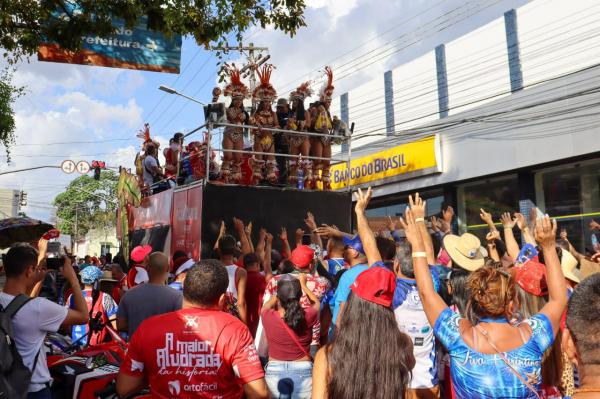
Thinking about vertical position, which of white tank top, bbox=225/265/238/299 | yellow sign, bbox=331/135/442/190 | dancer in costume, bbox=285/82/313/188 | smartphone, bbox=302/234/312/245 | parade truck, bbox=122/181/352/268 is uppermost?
yellow sign, bbox=331/135/442/190

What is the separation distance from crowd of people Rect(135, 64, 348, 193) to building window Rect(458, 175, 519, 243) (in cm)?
711

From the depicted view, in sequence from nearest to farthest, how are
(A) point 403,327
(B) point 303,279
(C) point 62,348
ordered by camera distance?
(A) point 403,327 < (B) point 303,279 < (C) point 62,348

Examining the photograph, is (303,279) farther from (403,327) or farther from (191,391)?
(191,391)

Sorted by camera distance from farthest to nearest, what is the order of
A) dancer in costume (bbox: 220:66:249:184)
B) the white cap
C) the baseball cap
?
dancer in costume (bbox: 220:66:249:184), the baseball cap, the white cap

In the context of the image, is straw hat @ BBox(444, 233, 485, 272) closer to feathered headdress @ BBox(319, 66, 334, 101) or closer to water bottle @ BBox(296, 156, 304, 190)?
water bottle @ BBox(296, 156, 304, 190)

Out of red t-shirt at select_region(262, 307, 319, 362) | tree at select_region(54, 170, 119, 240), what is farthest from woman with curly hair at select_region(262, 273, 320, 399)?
tree at select_region(54, 170, 119, 240)

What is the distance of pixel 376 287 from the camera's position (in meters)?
2.30

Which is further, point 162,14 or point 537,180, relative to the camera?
point 537,180

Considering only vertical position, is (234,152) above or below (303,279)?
above

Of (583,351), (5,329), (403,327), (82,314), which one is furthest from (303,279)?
(583,351)

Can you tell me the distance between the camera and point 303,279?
176 inches

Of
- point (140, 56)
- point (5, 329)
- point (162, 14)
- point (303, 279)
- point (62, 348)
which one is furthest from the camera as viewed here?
point (140, 56)

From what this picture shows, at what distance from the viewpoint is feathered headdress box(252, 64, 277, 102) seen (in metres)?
9.26

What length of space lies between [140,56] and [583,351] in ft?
23.5
